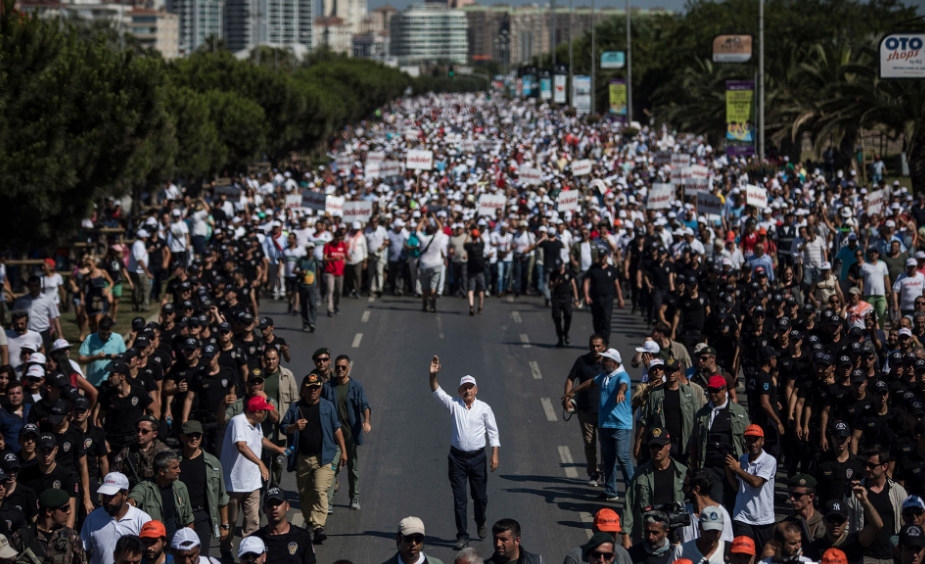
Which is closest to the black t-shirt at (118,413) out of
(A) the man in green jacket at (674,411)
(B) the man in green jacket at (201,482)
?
(B) the man in green jacket at (201,482)

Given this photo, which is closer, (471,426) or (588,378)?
(471,426)

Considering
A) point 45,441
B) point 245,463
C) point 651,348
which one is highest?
point 651,348

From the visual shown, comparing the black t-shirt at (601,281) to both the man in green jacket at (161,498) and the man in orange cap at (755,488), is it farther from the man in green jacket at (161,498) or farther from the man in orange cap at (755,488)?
the man in green jacket at (161,498)

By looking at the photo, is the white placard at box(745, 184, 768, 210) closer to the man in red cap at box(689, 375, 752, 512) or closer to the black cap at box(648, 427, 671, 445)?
the man in red cap at box(689, 375, 752, 512)

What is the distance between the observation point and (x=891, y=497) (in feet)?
29.2

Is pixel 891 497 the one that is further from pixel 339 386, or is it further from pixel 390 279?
pixel 390 279

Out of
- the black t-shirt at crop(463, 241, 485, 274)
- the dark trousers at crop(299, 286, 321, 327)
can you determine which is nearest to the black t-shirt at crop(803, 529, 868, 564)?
the dark trousers at crop(299, 286, 321, 327)

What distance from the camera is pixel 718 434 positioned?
403 inches

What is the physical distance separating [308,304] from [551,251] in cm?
477

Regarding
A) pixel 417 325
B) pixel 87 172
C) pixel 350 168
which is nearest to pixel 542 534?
pixel 417 325

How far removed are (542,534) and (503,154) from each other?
42.4 metres

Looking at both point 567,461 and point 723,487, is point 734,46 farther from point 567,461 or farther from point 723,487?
point 723,487

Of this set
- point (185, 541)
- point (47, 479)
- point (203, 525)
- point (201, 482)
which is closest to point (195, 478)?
point (201, 482)

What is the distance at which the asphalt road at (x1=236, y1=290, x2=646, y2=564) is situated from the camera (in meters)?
11.1
